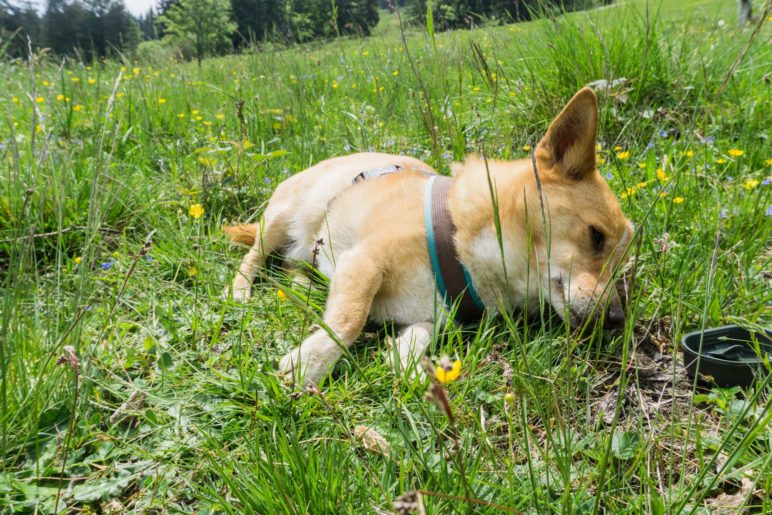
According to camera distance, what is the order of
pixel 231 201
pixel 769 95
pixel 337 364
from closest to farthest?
1. pixel 337 364
2. pixel 231 201
3. pixel 769 95

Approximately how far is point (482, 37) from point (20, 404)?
25.1 ft

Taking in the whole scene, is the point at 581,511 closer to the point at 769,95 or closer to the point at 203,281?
the point at 203,281

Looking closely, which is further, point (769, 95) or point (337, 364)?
point (769, 95)

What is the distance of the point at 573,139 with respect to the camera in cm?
219

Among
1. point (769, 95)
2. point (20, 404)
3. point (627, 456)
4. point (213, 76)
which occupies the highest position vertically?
point (213, 76)

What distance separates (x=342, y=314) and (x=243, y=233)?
1149 millimetres

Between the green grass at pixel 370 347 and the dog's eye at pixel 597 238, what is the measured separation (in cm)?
23

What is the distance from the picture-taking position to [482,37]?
25.2ft

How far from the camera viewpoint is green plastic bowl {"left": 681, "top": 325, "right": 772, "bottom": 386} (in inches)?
63.5

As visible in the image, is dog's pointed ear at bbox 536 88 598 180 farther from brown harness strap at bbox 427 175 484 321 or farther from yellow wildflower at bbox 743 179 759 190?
yellow wildflower at bbox 743 179 759 190

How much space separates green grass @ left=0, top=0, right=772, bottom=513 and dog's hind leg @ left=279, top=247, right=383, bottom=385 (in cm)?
9

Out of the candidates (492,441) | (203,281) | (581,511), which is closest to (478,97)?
(203,281)

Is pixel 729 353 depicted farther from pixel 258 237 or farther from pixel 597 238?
pixel 258 237

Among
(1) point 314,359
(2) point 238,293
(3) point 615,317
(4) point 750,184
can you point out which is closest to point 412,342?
(1) point 314,359
